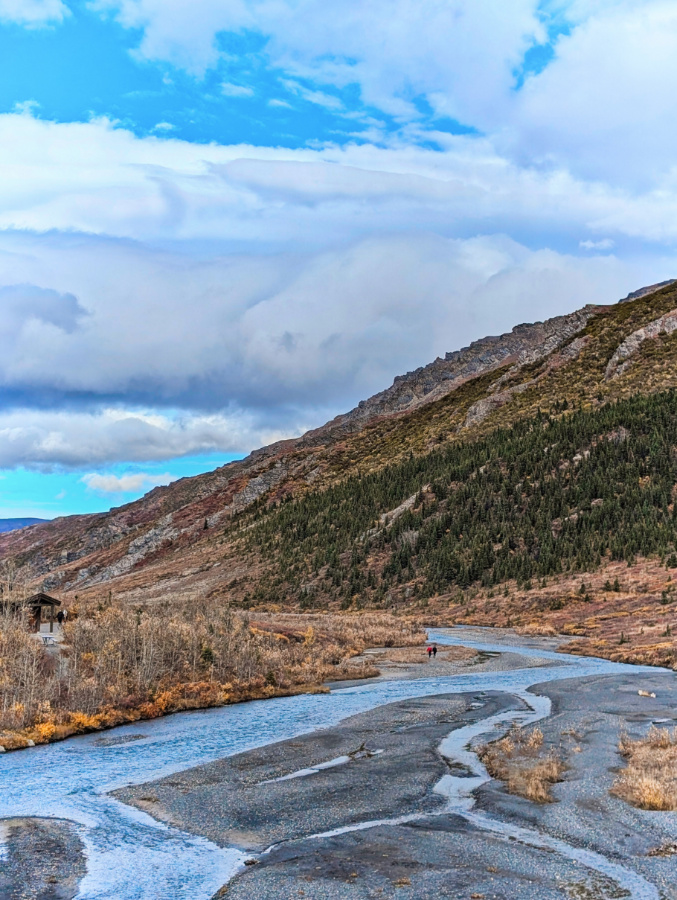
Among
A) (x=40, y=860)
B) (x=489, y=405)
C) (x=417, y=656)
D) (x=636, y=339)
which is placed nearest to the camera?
(x=40, y=860)

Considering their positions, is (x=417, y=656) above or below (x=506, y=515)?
below

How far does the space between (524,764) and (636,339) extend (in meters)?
147

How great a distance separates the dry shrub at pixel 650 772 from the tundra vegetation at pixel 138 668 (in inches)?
955

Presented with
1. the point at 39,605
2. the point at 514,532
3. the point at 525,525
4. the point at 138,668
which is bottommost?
the point at 138,668

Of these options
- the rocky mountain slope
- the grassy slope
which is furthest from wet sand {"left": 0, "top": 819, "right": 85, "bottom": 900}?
the rocky mountain slope

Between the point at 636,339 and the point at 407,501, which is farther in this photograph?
Result: the point at 636,339

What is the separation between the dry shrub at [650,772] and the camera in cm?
2206

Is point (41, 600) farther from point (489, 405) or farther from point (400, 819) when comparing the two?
point (489, 405)

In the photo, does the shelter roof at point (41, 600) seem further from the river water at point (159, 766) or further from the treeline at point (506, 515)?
the treeline at point (506, 515)

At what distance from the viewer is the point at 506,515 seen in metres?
118

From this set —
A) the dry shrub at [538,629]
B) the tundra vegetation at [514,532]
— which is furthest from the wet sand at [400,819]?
the dry shrub at [538,629]

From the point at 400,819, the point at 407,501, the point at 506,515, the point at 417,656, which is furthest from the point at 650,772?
the point at 407,501

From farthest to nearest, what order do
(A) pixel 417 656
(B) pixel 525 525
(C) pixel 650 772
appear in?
(B) pixel 525 525, (A) pixel 417 656, (C) pixel 650 772

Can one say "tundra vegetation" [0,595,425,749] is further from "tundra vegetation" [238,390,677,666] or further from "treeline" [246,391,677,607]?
"treeline" [246,391,677,607]
